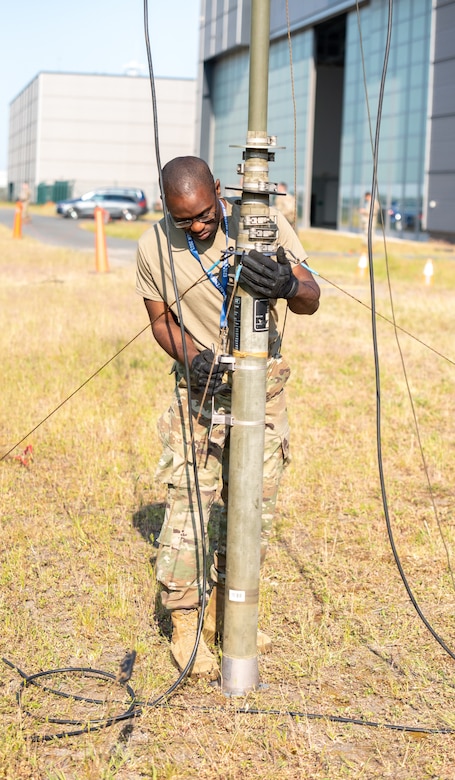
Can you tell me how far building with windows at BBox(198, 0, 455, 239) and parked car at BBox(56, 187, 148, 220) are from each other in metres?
5.45

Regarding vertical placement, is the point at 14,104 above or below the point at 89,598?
above

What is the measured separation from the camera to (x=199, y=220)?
149 inches

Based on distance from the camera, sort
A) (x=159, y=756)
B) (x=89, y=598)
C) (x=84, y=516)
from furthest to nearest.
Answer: (x=84, y=516) → (x=89, y=598) → (x=159, y=756)

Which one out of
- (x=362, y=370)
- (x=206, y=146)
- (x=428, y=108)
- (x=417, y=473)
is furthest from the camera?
(x=206, y=146)

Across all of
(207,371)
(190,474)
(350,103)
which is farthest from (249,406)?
(350,103)

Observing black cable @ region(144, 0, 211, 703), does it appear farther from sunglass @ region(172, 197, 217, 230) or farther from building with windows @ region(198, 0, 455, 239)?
building with windows @ region(198, 0, 455, 239)

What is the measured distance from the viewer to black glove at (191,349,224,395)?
3820 millimetres

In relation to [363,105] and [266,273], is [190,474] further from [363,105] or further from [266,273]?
[363,105]

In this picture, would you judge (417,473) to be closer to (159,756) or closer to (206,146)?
(159,756)

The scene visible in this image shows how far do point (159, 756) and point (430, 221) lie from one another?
122 feet

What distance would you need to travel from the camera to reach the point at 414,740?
3.59 meters

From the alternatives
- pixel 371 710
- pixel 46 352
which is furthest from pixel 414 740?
pixel 46 352

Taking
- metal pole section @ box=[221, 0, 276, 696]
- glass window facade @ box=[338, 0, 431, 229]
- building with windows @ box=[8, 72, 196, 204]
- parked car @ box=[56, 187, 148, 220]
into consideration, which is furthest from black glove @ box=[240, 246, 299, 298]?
building with windows @ box=[8, 72, 196, 204]

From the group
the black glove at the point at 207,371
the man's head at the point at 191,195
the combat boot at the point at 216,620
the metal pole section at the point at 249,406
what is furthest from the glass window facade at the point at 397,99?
the metal pole section at the point at 249,406
